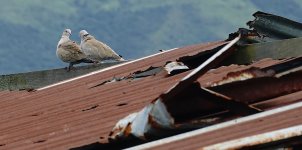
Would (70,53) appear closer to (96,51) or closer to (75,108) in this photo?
(96,51)

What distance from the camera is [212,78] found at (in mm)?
6289

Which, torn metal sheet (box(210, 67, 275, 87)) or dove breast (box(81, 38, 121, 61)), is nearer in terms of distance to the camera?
torn metal sheet (box(210, 67, 275, 87))

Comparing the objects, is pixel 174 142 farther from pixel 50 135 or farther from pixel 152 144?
pixel 50 135

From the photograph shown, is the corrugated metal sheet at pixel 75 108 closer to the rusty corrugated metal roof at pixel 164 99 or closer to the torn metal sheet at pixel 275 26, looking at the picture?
the rusty corrugated metal roof at pixel 164 99

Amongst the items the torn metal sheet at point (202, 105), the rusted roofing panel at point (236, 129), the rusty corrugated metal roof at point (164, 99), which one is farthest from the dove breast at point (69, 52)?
the rusted roofing panel at point (236, 129)

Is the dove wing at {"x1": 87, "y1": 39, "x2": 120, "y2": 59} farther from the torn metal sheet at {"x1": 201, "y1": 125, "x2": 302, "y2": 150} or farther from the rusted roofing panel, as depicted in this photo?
the torn metal sheet at {"x1": 201, "y1": 125, "x2": 302, "y2": 150}

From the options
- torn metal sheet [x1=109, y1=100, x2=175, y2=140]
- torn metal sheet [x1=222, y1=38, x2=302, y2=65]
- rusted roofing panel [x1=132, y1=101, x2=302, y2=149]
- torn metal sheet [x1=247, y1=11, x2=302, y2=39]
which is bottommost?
rusted roofing panel [x1=132, y1=101, x2=302, y2=149]

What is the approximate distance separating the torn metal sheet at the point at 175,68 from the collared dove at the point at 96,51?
7037 millimetres

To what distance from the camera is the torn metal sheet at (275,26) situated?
7.86m

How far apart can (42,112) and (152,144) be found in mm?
2767

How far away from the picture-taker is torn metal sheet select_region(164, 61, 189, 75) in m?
7.38

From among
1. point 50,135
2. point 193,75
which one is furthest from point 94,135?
point 193,75

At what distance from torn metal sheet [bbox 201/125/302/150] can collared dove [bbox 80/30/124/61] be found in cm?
1076

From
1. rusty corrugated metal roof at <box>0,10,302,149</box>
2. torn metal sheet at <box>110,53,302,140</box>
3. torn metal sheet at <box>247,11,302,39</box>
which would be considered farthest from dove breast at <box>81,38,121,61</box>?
torn metal sheet at <box>110,53,302,140</box>
